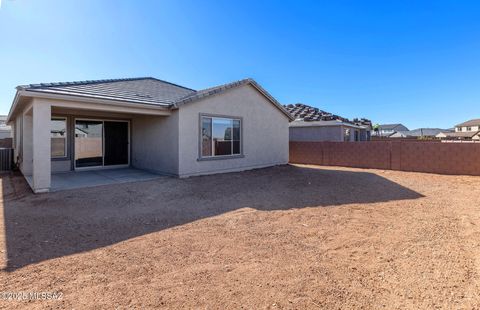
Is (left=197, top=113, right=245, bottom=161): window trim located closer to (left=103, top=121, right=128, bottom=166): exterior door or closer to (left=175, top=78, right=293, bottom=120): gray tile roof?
(left=175, top=78, right=293, bottom=120): gray tile roof

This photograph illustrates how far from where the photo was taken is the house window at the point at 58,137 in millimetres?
11359

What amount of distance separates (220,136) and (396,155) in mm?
9417

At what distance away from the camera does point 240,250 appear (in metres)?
4.02

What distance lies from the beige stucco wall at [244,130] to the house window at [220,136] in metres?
0.27

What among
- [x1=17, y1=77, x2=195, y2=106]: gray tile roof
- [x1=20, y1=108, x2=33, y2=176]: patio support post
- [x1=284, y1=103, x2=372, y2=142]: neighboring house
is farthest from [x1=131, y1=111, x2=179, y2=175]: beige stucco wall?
[x1=284, y1=103, x2=372, y2=142]: neighboring house

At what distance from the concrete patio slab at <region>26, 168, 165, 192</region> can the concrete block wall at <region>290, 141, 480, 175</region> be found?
1007 centimetres

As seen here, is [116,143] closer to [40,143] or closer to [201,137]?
[201,137]

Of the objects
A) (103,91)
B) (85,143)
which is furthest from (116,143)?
(103,91)

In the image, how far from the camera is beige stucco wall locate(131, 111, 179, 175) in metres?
10.4

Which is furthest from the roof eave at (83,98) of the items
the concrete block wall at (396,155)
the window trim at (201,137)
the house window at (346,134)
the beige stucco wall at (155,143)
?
the house window at (346,134)

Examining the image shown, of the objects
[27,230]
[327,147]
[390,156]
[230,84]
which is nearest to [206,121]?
[230,84]

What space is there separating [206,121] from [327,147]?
28.0 ft

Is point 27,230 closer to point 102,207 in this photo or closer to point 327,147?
point 102,207

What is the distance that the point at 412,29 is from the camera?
49.6 feet
